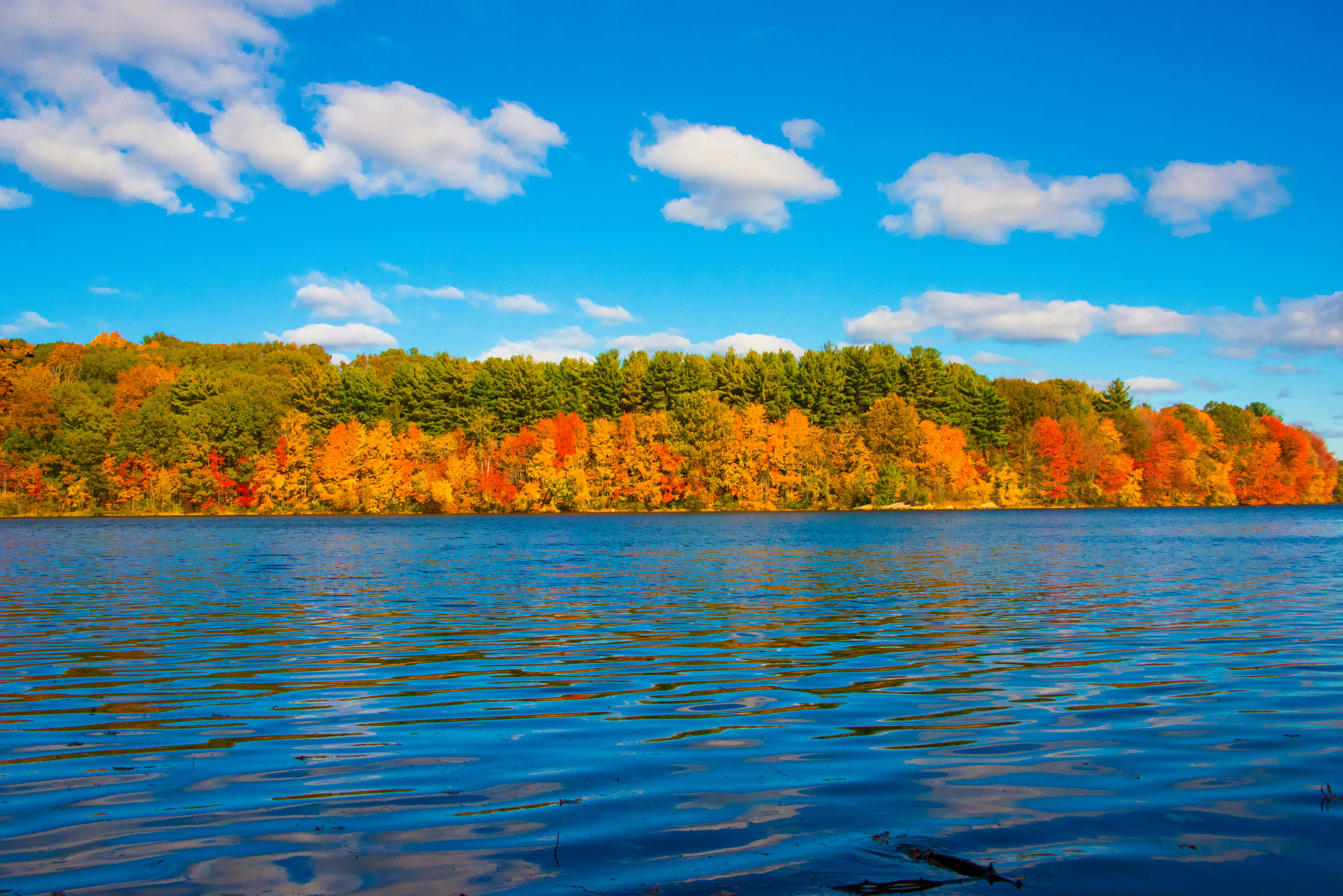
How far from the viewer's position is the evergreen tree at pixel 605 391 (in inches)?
4102

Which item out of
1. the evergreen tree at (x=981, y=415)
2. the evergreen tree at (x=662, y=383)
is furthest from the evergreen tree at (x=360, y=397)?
the evergreen tree at (x=981, y=415)

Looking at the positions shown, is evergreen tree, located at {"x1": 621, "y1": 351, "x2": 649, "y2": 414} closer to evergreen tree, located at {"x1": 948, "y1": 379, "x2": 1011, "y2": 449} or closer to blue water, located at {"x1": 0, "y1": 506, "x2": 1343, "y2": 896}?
evergreen tree, located at {"x1": 948, "y1": 379, "x2": 1011, "y2": 449}

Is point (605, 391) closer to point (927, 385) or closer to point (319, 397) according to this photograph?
point (319, 397)

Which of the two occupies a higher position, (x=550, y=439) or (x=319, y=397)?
(x=319, y=397)

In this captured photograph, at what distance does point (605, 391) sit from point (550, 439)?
11.6 m

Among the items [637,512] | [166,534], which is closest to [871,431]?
[637,512]

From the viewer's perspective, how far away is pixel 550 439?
9619 cm

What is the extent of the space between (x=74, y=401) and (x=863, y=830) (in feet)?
359

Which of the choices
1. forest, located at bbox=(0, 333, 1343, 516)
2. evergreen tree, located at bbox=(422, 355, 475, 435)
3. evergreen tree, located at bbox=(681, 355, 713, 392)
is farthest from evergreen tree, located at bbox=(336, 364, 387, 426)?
evergreen tree, located at bbox=(681, 355, 713, 392)

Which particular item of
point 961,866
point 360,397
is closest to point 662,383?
point 360,397

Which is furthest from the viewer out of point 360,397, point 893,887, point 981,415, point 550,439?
point 981,415

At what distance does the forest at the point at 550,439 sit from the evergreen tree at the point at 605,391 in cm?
23

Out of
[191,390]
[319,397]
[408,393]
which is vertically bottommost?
[319,397]

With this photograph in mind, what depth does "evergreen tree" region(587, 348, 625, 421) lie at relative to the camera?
10419 centimetres
